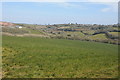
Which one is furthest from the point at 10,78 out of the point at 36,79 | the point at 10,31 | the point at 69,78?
the point at 10,31

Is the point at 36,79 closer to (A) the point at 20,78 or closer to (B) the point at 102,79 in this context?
(A) the point at 20,78

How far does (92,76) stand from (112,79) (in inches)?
52.0

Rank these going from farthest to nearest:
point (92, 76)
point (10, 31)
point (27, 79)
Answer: point (10, 31)
point (92, 76)
point (27, 79)

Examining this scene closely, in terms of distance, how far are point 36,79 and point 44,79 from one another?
0.40 meters

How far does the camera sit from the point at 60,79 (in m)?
10.0

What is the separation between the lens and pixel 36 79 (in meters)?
10.1

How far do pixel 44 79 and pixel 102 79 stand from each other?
2.93m

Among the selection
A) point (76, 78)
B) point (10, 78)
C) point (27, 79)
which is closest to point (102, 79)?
point (76, 78)

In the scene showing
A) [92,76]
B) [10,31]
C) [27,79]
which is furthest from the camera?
[10,31]

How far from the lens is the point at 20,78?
10.1 m

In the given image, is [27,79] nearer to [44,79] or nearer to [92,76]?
[44,79]

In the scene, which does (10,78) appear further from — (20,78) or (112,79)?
(112,79)

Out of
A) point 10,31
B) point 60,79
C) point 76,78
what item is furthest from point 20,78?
point 10,31

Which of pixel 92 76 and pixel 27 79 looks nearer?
pixel 27 79
